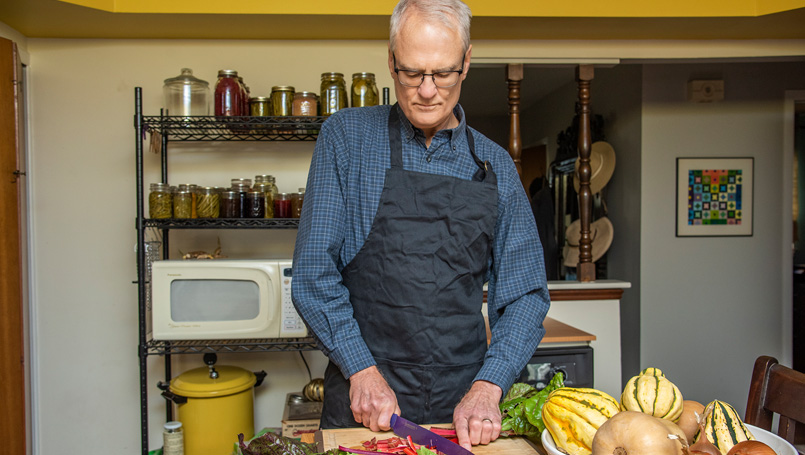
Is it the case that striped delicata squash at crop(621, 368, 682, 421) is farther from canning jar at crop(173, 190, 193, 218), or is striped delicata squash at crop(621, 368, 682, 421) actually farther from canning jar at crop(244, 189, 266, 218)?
canning jar at crop(173, 190, 193, 218)

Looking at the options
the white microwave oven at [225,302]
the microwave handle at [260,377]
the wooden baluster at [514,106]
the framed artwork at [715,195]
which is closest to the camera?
the white microwave oven at [225,302]

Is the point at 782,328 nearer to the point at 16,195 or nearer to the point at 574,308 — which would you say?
the point at 574,308

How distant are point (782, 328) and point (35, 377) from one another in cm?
451

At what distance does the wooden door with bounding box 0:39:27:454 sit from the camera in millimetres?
2633

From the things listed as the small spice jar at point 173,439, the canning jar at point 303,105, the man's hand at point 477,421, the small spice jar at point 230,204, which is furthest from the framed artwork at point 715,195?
the man's hand at point 477,421

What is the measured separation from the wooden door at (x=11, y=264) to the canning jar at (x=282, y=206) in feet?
3.76

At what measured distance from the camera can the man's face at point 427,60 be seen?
1194 mm

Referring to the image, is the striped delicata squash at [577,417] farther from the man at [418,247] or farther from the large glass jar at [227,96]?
the large glass jar at [227,96]

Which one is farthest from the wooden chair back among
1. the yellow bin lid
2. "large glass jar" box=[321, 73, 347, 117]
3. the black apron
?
the yellow bin lid

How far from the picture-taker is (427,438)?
0.96 meters

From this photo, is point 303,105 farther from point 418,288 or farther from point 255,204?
point 418,288

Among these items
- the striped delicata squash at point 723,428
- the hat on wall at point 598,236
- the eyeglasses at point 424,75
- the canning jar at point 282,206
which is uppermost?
the eyeglasses at point 424,75

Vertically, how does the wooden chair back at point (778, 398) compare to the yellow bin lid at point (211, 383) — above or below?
above

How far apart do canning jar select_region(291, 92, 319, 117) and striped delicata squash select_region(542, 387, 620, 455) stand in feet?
6.64
